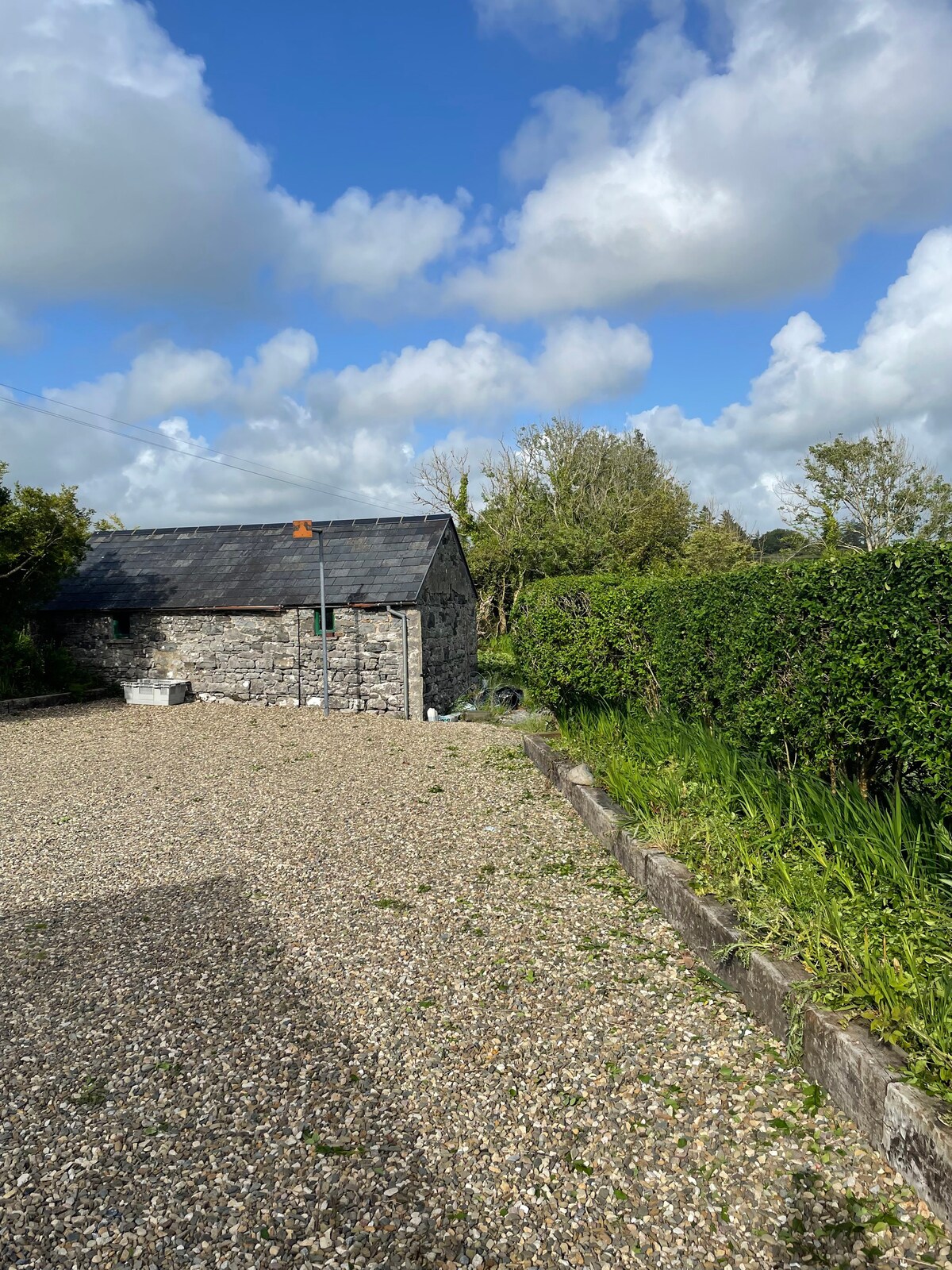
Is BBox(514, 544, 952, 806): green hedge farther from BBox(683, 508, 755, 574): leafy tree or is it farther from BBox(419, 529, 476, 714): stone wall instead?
BBox(683, 508, 755, 574): leafy tree

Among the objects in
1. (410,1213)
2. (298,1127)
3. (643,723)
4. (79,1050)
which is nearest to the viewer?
(410,1213)

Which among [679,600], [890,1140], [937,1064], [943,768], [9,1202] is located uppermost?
[679,600]

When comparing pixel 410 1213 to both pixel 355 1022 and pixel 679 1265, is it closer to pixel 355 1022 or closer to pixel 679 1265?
pixel 679 1265

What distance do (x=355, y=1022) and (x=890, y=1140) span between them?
246cm

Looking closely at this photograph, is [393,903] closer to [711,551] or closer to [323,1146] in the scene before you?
[323,1146]

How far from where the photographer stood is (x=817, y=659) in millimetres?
4949

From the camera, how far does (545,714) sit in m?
11.5

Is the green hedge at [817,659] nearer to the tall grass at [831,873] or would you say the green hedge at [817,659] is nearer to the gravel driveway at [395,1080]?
the tall grass at [831,873]

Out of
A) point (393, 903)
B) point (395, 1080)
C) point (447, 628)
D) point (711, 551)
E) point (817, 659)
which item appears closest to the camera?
point (395, 1080)

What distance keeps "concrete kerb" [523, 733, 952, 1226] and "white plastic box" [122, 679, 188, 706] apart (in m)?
13.7

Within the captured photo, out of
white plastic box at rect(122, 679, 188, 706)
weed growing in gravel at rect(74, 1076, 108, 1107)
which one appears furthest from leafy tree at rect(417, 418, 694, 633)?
weed growing in gravel at rect(74, 1076, 108, 1107)

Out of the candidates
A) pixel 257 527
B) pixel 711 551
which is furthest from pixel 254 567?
pixel 711 551

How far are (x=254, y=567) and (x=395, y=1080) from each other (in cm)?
1560

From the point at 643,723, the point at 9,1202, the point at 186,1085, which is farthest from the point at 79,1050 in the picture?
the point at 643,723
